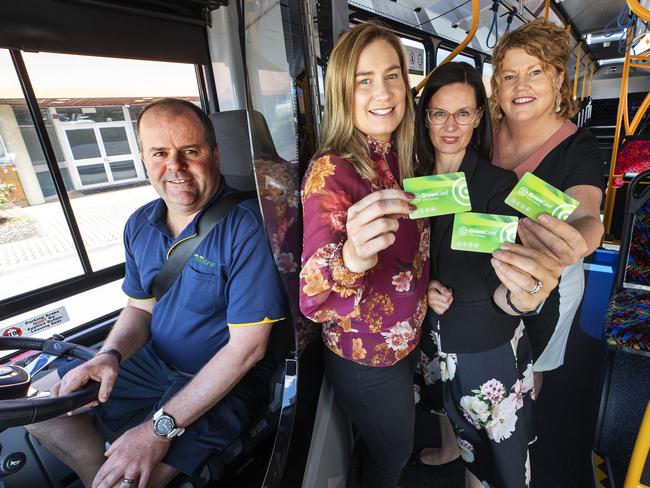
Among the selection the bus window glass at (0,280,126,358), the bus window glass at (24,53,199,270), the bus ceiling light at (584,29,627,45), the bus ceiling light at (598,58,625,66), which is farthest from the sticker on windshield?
the bus ceiling light at (598,58,625,66)

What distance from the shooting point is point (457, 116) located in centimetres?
120

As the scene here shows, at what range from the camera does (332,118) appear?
3.60ft

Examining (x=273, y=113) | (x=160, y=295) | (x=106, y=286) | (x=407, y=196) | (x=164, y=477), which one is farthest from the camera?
(x=106, y=286)

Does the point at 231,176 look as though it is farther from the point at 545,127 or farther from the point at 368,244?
the point at 545,127

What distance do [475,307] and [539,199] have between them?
450 millimetres

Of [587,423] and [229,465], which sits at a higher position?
[229,465]

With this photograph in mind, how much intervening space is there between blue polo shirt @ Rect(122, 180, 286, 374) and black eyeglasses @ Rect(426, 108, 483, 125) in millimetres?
721

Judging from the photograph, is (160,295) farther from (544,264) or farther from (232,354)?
(544,264)

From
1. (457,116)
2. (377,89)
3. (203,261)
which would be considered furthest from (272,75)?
(203,261)

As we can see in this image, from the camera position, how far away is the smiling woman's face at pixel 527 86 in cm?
139

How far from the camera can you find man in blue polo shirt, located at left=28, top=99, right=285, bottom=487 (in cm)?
124

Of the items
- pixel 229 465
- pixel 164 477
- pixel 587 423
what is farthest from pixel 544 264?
pixel 587 423

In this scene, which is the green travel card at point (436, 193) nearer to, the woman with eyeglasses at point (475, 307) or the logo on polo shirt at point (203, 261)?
the woman with eyeglasses at point (475, 307)

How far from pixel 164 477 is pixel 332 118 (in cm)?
129
